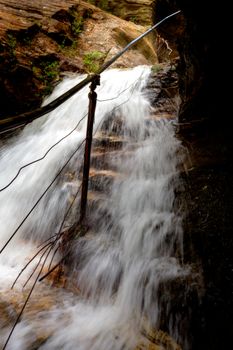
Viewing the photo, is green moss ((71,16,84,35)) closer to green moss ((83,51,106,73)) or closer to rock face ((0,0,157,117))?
rock face ((0,0,157,117))

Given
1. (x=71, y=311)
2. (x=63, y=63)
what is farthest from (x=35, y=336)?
(x=63, y=63)

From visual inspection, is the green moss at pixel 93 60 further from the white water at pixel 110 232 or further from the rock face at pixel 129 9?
the rock face at pixel 129 9

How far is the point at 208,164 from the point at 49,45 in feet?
20.8

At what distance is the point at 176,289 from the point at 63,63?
6811mm

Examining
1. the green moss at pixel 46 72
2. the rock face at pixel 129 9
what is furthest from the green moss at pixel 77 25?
the rock face at pixel 129 9

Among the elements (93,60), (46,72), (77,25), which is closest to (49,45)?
(46,72)

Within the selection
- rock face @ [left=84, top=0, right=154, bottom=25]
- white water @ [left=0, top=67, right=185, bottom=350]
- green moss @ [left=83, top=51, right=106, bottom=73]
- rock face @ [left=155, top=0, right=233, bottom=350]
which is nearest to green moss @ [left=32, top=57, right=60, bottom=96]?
green moss @ [left=83, top=51, right=106, bottom=73]

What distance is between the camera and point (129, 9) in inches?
497

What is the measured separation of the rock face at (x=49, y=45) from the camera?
673cm

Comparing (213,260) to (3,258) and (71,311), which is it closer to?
(71,311)

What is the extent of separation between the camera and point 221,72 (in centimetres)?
375

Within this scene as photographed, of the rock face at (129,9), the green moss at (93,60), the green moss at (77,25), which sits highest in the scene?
the rock face at (129,9)

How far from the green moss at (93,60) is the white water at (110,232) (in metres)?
2.48

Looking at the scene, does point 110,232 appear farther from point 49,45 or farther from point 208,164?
point 49,45
